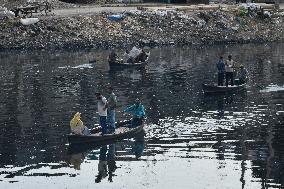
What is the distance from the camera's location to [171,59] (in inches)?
2968

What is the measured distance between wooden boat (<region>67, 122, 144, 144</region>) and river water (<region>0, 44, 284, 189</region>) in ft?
1.44

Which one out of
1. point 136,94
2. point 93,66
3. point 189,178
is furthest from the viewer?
point 93,66

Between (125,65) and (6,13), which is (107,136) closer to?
(125,65)

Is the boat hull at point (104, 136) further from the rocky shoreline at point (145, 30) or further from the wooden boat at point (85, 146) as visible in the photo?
the rocky shoreline at point (145, 30)

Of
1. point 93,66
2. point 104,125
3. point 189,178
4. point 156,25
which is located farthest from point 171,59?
point 189,178

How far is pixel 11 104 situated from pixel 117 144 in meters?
15.9

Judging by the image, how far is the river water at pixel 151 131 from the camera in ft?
94.5

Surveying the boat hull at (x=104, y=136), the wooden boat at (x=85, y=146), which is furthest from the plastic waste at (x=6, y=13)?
the wooden boat at (x=85, y=146)

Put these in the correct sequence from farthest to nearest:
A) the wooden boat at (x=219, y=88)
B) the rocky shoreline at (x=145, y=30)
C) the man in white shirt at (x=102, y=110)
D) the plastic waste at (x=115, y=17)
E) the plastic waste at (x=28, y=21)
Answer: the plastic waste at (x=115, y=17), the plastic waste at (x=28, y=21), the rocky shoreline at (x=145, y=30), the wooden boat at (x=219, y=88), the man in white shirt at (x=102, y=110)

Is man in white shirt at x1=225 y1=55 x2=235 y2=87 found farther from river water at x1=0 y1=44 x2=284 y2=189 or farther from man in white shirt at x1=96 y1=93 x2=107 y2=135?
man in white shirt at x1=96 y1=93 x2=107 y2=135

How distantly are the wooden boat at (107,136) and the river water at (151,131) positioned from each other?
44 cm

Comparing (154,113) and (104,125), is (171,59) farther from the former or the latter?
(104,125)

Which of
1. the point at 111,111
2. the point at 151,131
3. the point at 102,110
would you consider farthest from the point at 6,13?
the point at 102,110

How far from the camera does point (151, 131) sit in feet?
123
